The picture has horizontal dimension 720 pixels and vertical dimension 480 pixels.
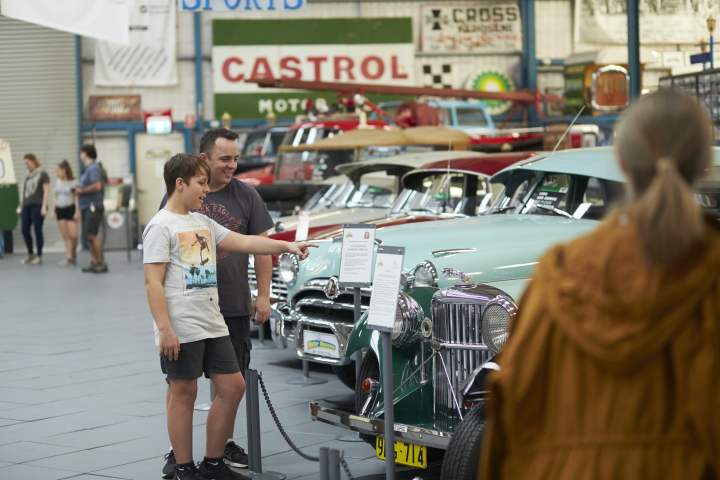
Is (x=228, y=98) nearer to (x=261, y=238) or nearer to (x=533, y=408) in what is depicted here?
(x=261, y=238)

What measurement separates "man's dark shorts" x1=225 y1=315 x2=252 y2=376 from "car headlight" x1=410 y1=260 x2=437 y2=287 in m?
0.97

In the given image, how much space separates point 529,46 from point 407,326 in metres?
26.1

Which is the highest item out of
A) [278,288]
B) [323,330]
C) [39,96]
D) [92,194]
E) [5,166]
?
[39,96]

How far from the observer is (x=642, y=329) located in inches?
104

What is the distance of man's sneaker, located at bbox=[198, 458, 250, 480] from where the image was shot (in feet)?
21.0

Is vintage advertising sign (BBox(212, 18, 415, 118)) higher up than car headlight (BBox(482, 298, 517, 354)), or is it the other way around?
vintage advertising sign (BBox(212, 18, 415, 118))

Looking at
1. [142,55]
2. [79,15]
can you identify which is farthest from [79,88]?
[79,15]

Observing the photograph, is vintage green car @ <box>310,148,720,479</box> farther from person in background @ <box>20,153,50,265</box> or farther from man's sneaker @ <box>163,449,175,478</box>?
person in background @ <box>20,153,50,265</box>

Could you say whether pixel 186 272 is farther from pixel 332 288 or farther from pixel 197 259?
pixel 332 288

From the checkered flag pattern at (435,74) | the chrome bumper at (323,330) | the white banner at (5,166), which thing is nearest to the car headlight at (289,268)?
the chrome bumper at (323,330)

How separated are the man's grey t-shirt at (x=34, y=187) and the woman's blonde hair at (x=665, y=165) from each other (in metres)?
21.5

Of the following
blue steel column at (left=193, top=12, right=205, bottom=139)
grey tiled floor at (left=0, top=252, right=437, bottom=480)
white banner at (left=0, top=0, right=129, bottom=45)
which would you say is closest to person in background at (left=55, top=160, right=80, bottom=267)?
grey tiled floor at (left=0, top=252, right=437, bottom=480)

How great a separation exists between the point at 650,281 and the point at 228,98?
28.4 meters

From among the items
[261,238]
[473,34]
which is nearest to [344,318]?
[261,238]
